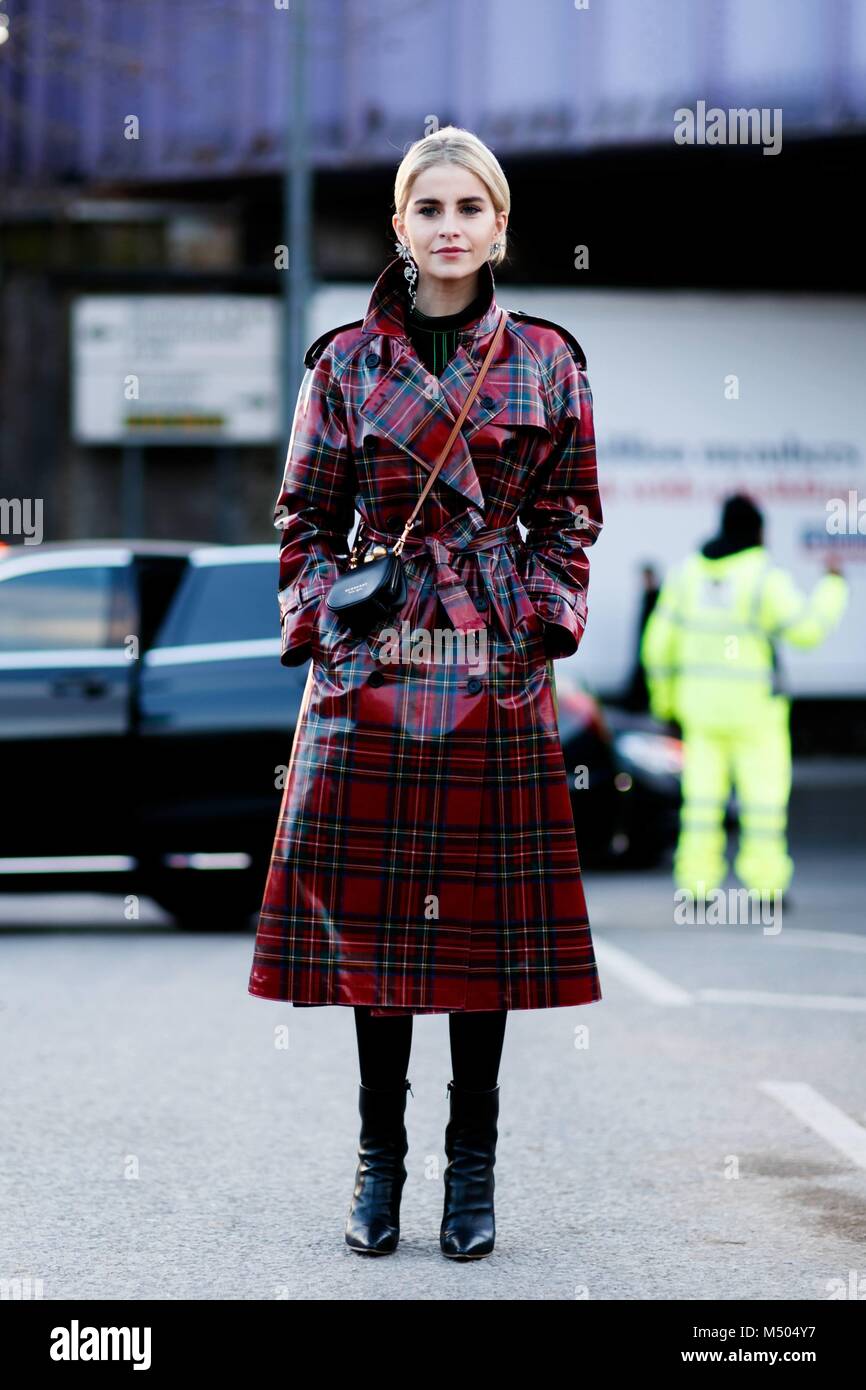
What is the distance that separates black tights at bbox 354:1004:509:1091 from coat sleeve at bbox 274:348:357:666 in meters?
0.72

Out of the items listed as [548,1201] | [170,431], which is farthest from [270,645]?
[170,431]

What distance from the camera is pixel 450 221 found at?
4.31 metres

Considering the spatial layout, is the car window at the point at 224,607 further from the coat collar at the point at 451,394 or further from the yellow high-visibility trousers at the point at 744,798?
the coat collar at the point at 451,394

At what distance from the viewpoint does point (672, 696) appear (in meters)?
10.9

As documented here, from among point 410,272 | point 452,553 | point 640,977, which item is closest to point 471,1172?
point 452,553

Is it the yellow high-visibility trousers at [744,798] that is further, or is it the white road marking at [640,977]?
the yellow high-visibility trousers at [744,798]

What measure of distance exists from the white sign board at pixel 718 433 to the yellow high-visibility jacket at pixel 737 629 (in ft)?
35.3

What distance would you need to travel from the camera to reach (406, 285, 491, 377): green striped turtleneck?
4406 mm

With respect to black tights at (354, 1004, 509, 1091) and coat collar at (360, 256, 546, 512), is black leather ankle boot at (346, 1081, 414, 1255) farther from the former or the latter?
coat collar at (360, 256, 546, 512)

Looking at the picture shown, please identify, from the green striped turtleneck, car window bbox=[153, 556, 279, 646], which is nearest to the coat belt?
the green striped turtleneck

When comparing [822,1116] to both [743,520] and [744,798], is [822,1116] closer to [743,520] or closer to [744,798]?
[744,798]

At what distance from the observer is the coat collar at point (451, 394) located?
427 centimetres

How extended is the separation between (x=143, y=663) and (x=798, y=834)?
6989 millimetres

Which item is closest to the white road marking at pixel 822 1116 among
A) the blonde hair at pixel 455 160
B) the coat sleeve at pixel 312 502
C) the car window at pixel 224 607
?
the coat sleeve at pixel 312 502
